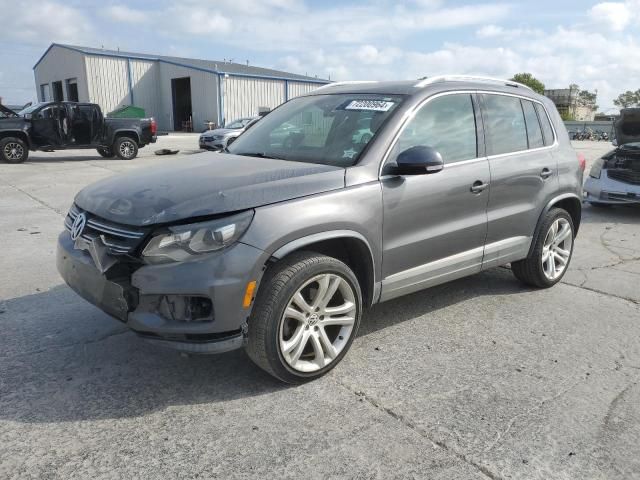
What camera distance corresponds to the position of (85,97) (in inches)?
1479

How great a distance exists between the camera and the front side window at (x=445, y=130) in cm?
364

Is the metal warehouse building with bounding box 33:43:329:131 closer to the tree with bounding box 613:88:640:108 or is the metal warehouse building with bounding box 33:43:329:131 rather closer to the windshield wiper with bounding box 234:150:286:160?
the windshield wiper with bounding box 234:150:286:160

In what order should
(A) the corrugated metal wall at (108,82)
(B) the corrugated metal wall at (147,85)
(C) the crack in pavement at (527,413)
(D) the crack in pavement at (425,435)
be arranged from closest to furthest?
(D) the crack in pavement at (425,435)
(C) the crack in pavement at (527,413)
(A) the corrugated metal wall at (108,82)
(B) the corrugated metal wall at (147,85)

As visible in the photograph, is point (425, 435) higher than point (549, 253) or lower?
lower

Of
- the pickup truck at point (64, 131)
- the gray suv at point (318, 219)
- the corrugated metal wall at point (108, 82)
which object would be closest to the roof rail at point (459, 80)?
the gray suv at point (318, 219)

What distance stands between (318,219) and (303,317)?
577 millimetres

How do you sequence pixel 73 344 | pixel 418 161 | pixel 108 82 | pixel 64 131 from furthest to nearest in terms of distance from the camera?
pixel 108 82 → pixel 64 131 → pixel 73 344 → pixel 418 161

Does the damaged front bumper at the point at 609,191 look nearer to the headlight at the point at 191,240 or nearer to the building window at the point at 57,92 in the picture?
the headlight at the point at 191,240

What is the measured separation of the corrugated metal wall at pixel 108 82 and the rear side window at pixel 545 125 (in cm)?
3731

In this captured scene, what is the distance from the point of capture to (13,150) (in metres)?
15.7

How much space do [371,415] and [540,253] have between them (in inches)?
104

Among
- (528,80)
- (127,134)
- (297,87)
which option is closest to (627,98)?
(528,80)

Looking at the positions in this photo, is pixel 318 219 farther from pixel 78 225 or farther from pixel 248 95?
pixel 248 95

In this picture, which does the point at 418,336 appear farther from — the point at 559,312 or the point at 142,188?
the point at 142,188
